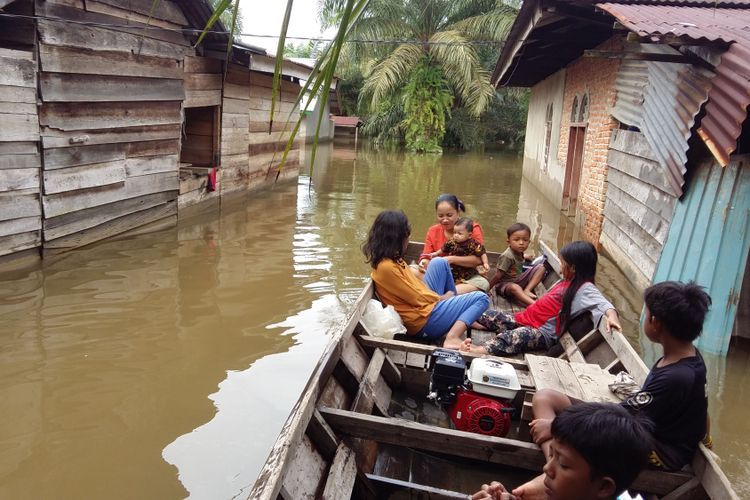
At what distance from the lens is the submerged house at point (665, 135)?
17.2 feet

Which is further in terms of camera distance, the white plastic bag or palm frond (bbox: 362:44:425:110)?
palm frond (bbox: 362:44:425:110)

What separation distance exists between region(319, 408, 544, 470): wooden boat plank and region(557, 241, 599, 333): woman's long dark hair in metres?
1.94

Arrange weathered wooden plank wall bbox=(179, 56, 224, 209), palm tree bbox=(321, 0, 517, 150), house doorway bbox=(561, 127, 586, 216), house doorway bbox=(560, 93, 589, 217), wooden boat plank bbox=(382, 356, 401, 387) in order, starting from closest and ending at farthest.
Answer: wooden boat plank bbox=(382, 356, 401, 387) → weathered wooden plank wall bbox=(179, 56, 224, 209) → house doorway bbox=(560, 93, 589, 217) → house doorway bbox=(561, 127, 586, 216) → palm tree bbox=(321, 0, 517, 150)

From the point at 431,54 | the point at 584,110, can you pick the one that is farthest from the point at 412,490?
the point at 431,54

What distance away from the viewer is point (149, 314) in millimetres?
6273

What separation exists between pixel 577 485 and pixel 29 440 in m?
3.54

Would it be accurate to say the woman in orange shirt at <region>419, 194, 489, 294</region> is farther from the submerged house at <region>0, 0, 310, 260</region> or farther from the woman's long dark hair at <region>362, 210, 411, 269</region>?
the submerged house at <region>0, 0, 310, 260</region>

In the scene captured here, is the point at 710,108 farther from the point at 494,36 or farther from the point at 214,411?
the point at 494,36

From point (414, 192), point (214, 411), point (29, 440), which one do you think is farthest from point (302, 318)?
point (414, 192)

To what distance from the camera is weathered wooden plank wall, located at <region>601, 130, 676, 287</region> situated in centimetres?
696

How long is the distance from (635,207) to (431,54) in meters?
21.6

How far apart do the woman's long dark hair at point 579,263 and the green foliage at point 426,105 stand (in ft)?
79.1

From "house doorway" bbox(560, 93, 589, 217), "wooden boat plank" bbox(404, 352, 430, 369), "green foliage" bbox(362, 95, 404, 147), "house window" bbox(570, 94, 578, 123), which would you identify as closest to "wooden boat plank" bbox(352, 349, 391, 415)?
"wooden boat plank" bbox(404, 352, 430, 369)

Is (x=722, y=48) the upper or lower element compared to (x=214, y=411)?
upper
